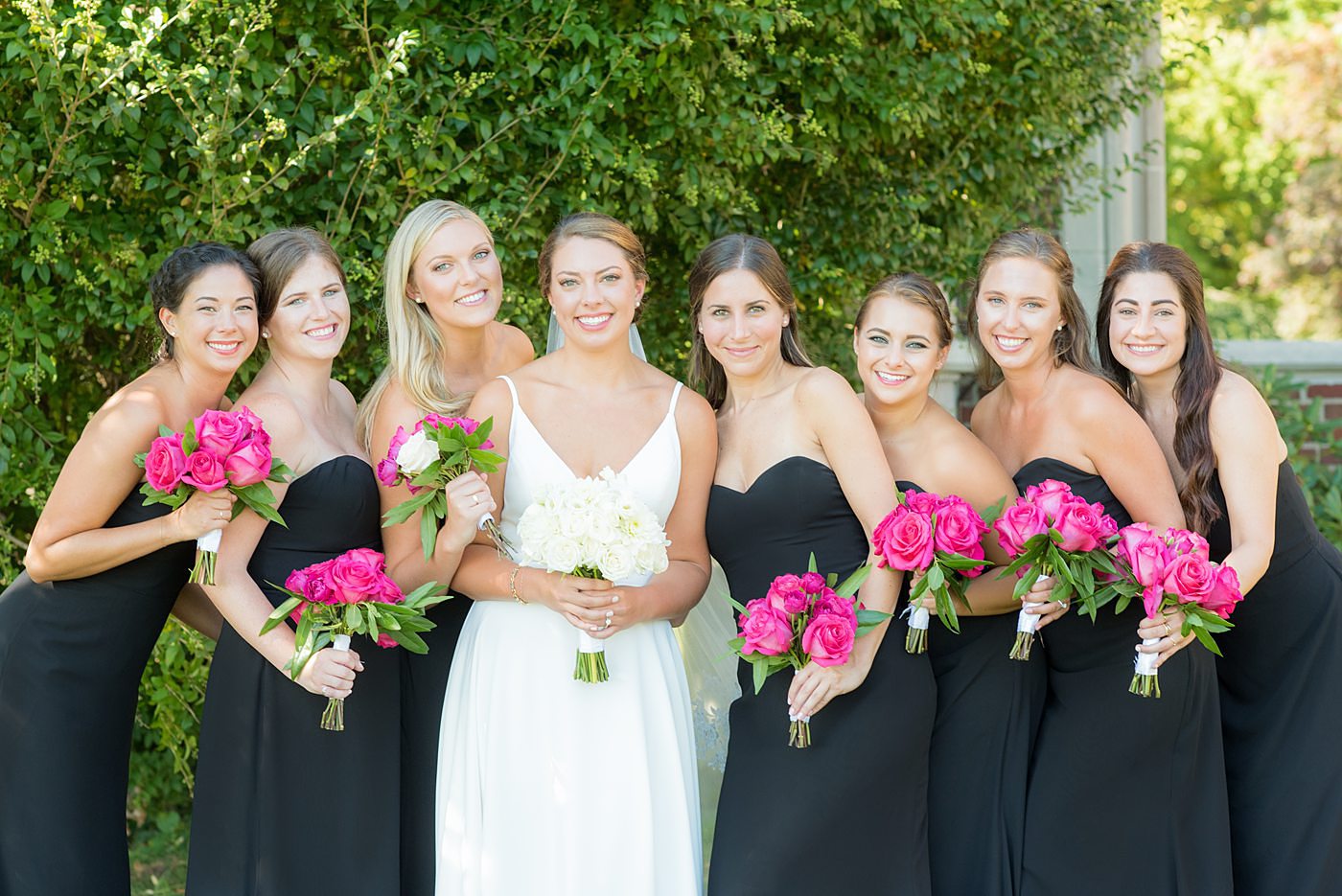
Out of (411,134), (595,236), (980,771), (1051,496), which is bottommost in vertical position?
(980,771)

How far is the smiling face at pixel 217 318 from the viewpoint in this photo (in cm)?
434

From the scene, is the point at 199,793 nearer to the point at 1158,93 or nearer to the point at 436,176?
the point at 436,176

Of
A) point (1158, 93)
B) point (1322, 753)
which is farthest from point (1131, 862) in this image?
point (1158, 93)

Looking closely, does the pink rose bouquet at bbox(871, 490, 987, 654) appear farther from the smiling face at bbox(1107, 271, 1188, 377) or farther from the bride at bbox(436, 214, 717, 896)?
the smiling face at bbox(1107, 271, 1188, 377)

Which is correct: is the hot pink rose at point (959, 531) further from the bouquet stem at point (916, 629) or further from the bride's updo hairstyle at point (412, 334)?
the bride's updo hairstyle at point (412, 334)

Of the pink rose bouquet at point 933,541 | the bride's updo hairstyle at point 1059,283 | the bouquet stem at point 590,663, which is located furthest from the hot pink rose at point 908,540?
the bride's updo hairstyle at point 1059,283

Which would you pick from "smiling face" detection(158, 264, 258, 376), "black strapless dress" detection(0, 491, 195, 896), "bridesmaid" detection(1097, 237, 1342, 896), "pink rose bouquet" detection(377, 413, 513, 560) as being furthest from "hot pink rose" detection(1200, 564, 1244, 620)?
"black strapless dress" detection(0, 491, 195, 896)

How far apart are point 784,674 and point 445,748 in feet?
3.51

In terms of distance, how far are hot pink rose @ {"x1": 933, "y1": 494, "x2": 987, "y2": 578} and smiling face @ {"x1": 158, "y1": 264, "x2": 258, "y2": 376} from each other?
222 cm

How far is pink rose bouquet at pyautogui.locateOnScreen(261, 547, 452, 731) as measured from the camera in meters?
3.85

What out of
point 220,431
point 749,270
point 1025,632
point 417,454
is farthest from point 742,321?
point 220,431

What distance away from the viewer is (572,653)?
4234 millimetres

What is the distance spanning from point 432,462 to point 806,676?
1.23m

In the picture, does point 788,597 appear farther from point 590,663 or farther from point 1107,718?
point 1107,718
